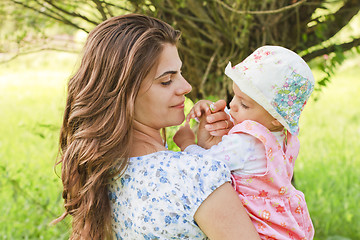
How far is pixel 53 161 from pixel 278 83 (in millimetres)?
3356

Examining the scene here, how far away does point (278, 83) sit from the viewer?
1.77m

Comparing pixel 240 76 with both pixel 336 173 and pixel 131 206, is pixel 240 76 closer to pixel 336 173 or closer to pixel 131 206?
pixel 131 206

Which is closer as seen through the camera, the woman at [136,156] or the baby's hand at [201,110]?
the woman at [136,156]

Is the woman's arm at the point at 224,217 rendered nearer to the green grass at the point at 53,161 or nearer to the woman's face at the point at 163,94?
the woman's face at the point at 163,94

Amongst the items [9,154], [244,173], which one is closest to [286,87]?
[244,173]

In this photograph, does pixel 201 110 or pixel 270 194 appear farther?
pixel 201 110

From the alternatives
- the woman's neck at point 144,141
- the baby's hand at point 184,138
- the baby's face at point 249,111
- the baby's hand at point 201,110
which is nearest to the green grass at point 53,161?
the baby's hand at point 184,138

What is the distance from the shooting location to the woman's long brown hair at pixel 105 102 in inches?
70.6

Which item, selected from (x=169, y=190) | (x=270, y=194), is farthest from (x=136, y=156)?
(x=270, y=194)

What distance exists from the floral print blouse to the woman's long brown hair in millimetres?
89

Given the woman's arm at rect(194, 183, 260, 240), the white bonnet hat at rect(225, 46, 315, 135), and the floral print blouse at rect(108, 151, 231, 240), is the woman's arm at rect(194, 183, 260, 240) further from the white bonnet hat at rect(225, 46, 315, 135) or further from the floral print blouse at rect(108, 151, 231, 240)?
the white bonnet hat at rect(225, 46, 315, 135)

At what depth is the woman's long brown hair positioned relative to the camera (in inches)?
70.6

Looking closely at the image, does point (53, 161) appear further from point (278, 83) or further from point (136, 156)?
point (278, 83)

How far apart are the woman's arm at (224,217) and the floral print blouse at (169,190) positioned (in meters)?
0.02
